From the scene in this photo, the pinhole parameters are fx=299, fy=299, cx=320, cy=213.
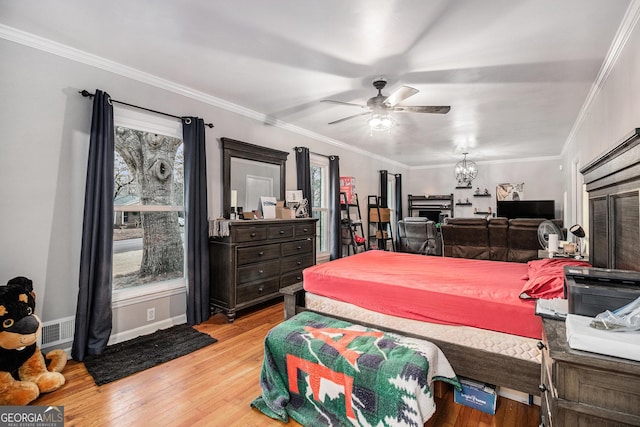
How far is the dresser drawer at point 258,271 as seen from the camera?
11.3 ft

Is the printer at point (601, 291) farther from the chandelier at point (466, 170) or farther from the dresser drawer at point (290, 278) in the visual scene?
the chandelier at point (466, 170)

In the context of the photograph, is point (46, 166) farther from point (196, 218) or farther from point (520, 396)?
point (520, 396)

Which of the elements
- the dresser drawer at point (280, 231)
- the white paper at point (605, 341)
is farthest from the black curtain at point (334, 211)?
the white paper at point (605, 341)

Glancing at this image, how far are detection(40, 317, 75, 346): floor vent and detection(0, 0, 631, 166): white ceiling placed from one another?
2.05 meters

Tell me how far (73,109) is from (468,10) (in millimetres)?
3186

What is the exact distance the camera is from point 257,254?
11.9 ft

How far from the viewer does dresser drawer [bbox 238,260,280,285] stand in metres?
3.45

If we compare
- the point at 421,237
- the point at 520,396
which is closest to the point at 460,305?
the point at 520,396

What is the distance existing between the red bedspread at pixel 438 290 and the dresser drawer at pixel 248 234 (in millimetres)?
1037

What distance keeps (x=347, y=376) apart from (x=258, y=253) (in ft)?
7.29

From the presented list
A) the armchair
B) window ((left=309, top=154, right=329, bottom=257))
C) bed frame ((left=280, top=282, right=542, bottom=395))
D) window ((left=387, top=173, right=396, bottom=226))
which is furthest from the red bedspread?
window ((left=387, top=173, right=396, bottom=226))

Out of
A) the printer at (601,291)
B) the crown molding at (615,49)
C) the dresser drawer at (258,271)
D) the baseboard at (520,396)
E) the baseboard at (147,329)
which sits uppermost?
the crown molding at (615,49)

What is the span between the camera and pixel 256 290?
11.8 feet

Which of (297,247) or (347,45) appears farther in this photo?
(297,247)
